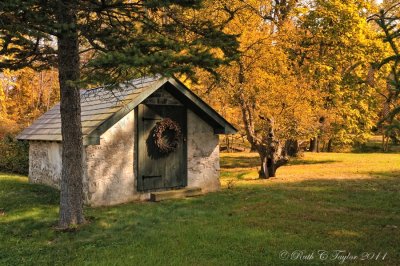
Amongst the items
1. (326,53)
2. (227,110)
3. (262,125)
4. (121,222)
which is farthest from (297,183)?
(326,53)

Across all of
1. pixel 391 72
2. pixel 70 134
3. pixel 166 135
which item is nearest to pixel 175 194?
pixel 166 135

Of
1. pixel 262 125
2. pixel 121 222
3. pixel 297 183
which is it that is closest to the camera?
pixel 121 222

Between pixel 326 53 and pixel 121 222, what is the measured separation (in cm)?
2047

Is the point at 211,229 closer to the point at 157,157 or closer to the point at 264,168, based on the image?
the point at 157,157

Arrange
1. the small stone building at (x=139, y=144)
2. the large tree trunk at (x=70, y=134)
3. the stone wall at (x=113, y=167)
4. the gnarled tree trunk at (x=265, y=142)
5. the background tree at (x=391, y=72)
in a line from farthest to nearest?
the gnarled tree trunk at (x=265, y=142) → the small stone building at (x=139, y=144) → the stone wall at (x=113, y=167) → the large tree trunk at (x=70, y=134) → the background tree at (x=391, y=72)

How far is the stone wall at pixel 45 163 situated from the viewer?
46.3 feet

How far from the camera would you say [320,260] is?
21.7 feet

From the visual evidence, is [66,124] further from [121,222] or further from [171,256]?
[171,256]

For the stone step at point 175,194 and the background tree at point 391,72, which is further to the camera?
the stone step at point 175,194

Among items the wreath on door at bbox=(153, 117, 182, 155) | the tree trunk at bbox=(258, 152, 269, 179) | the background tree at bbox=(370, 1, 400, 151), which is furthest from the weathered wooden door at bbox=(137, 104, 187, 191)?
the background tree at bbox=(370, 1, 400, 151)

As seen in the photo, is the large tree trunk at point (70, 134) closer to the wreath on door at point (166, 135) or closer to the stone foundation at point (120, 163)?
the stone foundation at point (120, 163)

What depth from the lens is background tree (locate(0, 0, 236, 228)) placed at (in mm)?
6656

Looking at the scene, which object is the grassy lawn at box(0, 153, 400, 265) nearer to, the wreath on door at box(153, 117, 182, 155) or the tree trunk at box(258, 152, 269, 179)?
the wreath on door at box(153, 117, 182, 155)

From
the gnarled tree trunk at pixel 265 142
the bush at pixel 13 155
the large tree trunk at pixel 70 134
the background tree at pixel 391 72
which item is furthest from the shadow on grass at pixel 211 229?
the bush at pixel 13 155
